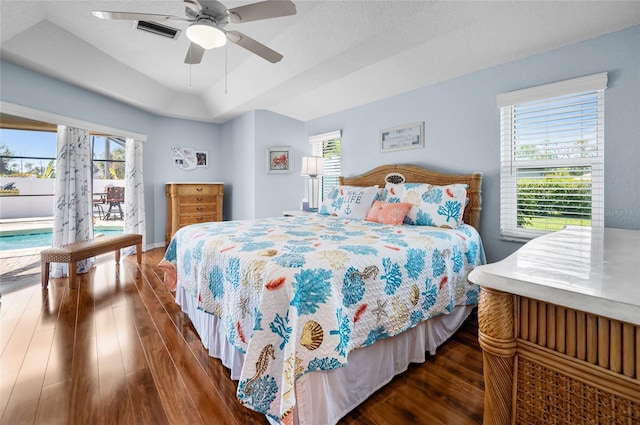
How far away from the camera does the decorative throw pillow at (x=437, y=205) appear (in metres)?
2.57

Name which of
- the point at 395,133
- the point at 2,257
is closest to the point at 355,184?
the point at 395,133

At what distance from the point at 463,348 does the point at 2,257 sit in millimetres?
5690

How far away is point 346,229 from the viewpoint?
2459 mm

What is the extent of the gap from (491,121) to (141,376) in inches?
139

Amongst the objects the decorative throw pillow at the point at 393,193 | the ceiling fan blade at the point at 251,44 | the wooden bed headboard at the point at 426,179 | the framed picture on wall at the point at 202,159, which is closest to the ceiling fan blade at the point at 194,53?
the ceiling fan blade at the point at 251,44

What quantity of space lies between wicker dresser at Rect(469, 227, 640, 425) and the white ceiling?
2.23 meters

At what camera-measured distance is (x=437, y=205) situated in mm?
2676

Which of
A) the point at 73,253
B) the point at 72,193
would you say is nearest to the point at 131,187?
the point at 72,193

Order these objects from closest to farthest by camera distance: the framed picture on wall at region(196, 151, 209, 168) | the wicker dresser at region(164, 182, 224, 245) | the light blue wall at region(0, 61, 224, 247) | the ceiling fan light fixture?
the ceiling fan light fixture, the light blue wall at region(0, 61, 224, 247), the wicker dresser at region(164, 182, 224, 245), the framed picture on wall at region(196, 151, 209, 168)

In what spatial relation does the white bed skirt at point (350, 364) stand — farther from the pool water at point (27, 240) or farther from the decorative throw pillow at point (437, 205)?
the pool water at point (27, 240)

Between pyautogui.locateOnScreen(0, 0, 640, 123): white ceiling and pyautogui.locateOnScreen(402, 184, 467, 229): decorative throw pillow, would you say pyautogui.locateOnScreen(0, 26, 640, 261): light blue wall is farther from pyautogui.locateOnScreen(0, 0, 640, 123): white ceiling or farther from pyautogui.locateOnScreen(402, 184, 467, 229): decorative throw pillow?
pyautogui.locateOnScreen(402, 184, 467, 229): decorative throw pillow

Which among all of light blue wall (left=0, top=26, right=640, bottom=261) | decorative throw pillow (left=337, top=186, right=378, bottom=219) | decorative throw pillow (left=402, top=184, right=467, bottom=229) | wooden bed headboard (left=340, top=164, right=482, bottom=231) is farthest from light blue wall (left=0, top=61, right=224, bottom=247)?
decorative throw pillow (left=402, top=184, right=467, bottom=229)

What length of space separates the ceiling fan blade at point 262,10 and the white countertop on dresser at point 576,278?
1.91 meters

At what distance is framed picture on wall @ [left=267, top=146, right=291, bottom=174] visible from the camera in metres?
5.06
